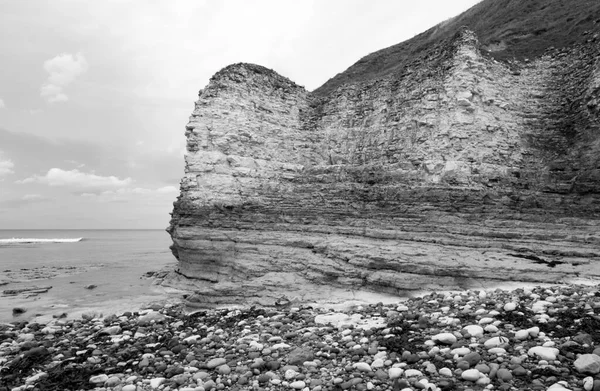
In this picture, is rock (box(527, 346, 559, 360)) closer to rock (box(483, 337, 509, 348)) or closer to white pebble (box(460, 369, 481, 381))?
rock (box(483, 337, 509, 348))

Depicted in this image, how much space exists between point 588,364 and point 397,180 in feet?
38.5

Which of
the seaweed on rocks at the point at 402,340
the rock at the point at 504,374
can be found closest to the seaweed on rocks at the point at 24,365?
the seaweed on rocks at the point at 402,340

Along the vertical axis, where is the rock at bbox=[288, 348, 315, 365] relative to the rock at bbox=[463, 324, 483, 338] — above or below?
below

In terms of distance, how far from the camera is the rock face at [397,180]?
12.4m

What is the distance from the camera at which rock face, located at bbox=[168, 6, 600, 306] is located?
1244 centimetres

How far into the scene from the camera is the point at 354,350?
716 centimetres

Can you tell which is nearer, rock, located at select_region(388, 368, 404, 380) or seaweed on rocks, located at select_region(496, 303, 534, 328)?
rock, located at select_region(388, 368, 404, 380)

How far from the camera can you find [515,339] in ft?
20.9

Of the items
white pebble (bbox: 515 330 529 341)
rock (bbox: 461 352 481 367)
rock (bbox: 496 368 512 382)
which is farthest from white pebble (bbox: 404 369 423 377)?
white pebble (bbox: 515 330 529 341)

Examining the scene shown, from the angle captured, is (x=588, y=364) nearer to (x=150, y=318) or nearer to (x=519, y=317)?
(x=519, y=317)

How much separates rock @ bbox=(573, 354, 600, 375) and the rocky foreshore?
0.6 inches

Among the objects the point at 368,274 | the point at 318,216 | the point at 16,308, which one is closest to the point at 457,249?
the point at 368,274

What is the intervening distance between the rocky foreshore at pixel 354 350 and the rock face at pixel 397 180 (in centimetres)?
249

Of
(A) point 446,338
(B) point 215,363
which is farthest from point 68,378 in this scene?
(A) point 446,338
